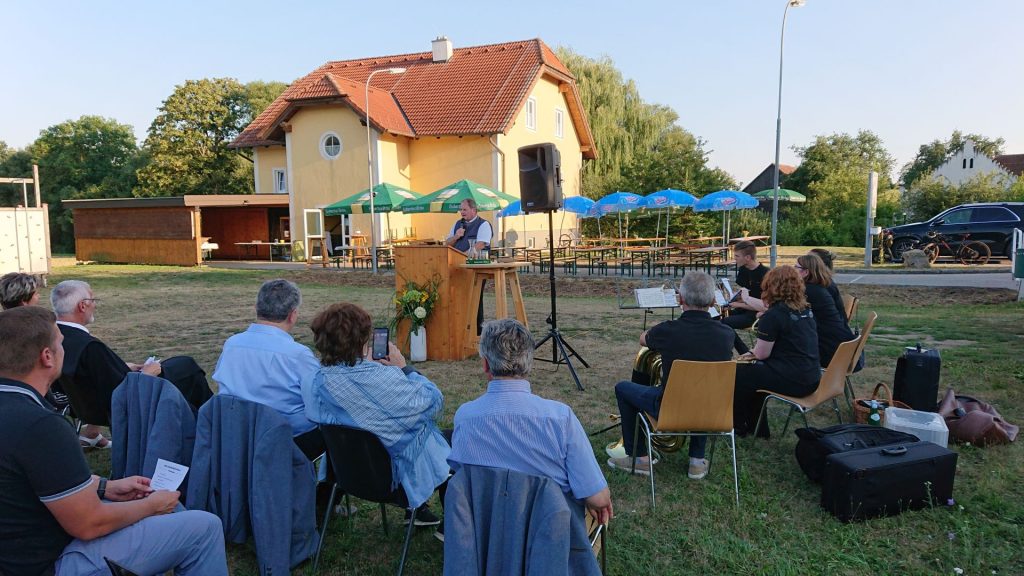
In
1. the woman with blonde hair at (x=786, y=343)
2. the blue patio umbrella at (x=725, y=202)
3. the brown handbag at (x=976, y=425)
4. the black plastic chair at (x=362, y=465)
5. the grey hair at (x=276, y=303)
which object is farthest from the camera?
the blue patio umbrella at (x=725, y=202)

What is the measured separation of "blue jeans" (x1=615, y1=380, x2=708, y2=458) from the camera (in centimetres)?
375

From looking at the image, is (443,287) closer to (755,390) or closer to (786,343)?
(755,390)

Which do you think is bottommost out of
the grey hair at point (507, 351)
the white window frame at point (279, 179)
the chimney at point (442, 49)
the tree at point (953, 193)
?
the grey hair at point (507, 351)

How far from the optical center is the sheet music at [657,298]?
6.08 meters

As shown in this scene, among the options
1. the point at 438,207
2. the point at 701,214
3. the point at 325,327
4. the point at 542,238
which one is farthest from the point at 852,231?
the point at 325,327

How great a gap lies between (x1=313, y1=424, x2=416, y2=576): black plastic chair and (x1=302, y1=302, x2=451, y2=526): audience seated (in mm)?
37

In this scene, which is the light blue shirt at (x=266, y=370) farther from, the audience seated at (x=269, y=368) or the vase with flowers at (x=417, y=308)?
the vase with flowers at (x=417, y=308)

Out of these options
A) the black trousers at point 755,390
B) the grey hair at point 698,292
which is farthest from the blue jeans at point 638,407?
the grey hair at point 698,292

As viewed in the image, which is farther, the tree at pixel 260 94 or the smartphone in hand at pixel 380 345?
the tree at pixel 260 94

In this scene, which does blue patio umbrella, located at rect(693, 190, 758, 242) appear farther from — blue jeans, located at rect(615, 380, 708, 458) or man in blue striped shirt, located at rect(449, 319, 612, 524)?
man in blue striped shirt, located at rect(449, 319, 612, 524)

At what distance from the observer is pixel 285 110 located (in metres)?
23.1

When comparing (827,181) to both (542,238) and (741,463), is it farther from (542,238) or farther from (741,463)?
(741,463)

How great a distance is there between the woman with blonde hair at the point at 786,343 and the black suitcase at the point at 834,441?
1.37 ft

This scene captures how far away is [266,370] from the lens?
2961mm
